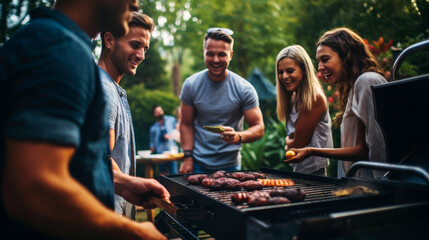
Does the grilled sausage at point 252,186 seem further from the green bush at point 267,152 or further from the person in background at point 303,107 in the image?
the green bush at point 267,152

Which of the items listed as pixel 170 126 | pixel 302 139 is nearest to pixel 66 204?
pixel 302 139

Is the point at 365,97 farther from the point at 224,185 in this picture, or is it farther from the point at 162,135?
the point at 162,135

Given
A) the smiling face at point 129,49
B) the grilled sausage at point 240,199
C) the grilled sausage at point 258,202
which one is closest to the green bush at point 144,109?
the smiling face at point 129,49

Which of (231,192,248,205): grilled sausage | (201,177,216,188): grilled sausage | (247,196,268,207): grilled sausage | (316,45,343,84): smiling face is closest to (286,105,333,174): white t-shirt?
(316,45,343,84): smiling face

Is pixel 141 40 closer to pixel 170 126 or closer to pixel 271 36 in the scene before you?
pixel 170 126

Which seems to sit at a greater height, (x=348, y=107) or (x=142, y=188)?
(x=348, y=107)

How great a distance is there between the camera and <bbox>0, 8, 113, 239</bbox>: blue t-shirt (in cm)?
89

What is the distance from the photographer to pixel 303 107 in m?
3.17

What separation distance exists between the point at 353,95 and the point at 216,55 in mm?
1851

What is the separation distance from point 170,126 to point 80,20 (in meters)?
8.87

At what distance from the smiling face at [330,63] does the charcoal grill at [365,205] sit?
533 mm

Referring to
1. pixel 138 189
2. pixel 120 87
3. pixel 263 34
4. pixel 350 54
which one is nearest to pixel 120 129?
pixel 120 87

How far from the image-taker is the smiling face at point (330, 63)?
285cm

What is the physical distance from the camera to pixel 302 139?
3.13 meters
